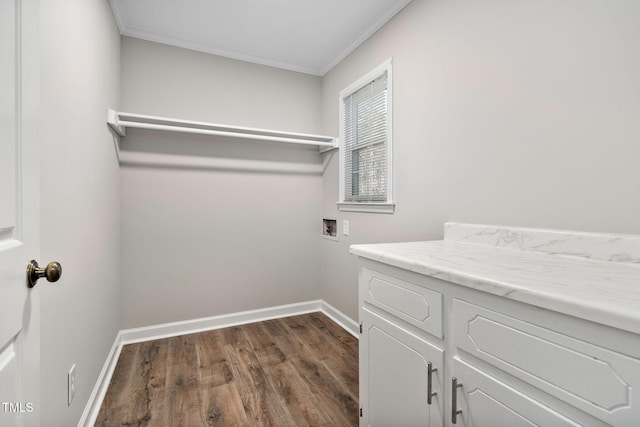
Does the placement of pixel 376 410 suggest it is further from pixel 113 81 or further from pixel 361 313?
pixel 113 81

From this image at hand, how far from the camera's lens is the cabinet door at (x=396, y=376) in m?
0.96

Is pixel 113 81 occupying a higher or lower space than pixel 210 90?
lower

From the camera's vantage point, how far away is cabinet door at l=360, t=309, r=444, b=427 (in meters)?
0.96

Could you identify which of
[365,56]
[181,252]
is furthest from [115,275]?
[365,56]

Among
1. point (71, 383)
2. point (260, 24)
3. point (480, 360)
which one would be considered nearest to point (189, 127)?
point (260, 24)

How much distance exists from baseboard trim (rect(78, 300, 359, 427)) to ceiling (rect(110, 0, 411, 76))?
2316mm

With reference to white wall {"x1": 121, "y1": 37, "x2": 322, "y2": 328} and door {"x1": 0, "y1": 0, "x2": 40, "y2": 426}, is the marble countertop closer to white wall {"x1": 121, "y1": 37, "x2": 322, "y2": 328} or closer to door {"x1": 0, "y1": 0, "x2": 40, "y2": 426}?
door {"x1": 0, "y1": 0, "x2": 40, "y2": 426}

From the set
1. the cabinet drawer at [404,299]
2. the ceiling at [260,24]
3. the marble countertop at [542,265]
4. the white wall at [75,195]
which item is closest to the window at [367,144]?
the ceiling at [260,24]

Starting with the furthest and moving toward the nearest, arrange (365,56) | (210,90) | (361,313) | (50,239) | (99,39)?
(210,90), (365,56), (99,39), (361,313), (50,239)

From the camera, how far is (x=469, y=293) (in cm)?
85

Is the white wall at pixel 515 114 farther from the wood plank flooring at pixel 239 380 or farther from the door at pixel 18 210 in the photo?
the door at pixel 18 210

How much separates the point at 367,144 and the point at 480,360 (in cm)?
179

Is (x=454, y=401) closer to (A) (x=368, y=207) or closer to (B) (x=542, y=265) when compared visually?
(B) (x=542, y=265)

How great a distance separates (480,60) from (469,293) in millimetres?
1224
